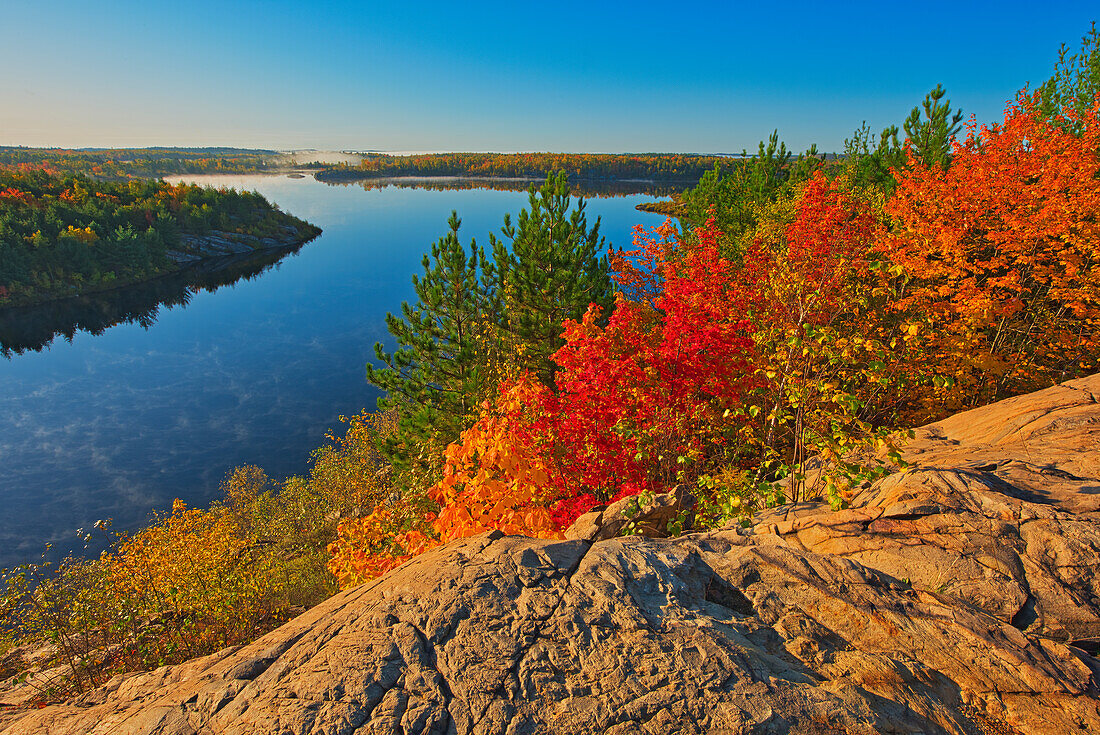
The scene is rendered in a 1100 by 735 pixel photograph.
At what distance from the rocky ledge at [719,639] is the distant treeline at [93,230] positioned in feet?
338

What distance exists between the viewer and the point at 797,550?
6.79 metres

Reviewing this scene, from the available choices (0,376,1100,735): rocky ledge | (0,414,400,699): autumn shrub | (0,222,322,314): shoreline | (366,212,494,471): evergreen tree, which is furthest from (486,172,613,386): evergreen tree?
(0,222,322,314): shoreline

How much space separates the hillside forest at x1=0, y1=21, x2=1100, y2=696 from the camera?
10156 mm

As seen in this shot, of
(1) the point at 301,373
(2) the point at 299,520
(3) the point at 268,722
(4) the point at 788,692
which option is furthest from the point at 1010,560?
(1) the point at 301,373

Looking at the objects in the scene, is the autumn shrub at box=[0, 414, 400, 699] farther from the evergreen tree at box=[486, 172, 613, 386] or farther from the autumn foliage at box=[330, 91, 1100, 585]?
the evergreen tree at box=[486, 172, 613, 386]

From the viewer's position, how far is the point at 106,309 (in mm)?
75312

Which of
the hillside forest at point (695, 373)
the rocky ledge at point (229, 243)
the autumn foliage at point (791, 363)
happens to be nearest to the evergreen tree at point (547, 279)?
the hillside forest at point (695, 373)

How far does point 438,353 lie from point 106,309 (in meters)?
82.1

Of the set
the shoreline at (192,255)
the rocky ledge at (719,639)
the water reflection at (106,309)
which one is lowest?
the water reflection at (106,309)

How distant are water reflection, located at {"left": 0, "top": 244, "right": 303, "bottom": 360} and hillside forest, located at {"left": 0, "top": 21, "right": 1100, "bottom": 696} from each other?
209 ft

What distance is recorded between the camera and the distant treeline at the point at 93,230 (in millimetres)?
75000

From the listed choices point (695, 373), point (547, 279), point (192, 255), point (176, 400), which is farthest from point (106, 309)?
point (695, 373)

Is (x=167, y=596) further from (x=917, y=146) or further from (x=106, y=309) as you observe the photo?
(x=106, y=309)

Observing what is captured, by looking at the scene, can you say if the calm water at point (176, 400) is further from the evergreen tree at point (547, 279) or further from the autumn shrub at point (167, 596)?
the evergreen tree at point (547, 279)
